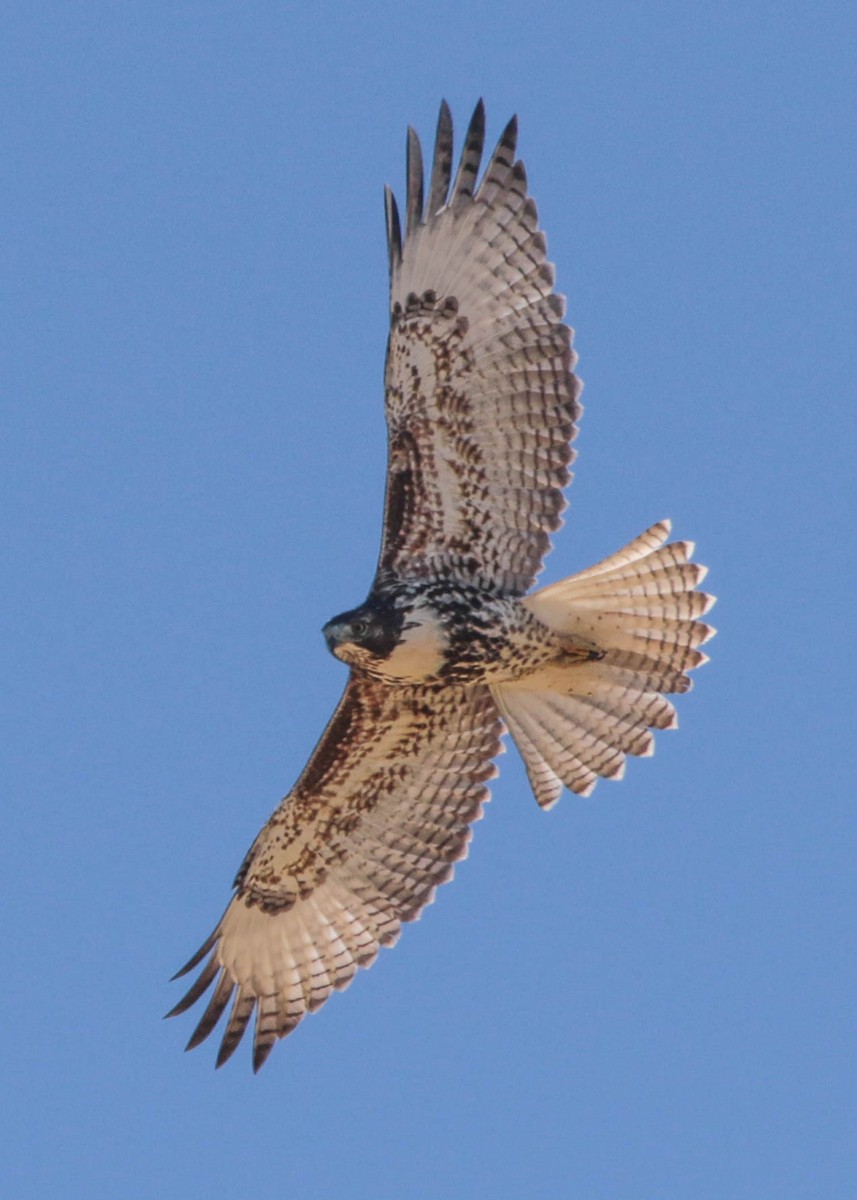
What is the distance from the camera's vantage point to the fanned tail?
1312 centimetres

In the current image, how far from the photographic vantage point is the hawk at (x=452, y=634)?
12.9m

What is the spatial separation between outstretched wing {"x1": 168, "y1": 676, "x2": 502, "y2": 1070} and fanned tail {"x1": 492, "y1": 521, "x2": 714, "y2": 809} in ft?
1.33

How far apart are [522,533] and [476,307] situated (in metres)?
1.17

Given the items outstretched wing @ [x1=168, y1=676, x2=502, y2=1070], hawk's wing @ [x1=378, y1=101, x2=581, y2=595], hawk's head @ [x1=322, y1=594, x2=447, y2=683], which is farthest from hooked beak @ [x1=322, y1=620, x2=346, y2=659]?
outstretched wing @ [x1=168, y1=676, x2=502, y2=1070]

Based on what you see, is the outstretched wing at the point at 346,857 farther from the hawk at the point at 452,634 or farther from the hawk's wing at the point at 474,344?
the hawk's wing at the point at 474,344

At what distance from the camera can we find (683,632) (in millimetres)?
13172

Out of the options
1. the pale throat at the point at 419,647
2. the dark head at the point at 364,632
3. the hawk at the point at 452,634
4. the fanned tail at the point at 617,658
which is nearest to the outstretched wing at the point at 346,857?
the hawk at the point at 452,634

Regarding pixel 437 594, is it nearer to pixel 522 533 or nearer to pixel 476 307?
pixel 522 533

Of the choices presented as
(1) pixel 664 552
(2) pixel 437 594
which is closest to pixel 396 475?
(2) pixel 437 594

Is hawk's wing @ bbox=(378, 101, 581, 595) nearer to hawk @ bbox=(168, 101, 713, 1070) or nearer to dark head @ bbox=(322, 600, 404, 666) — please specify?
hawk @ bbox=(168, 101, 713, 1070)

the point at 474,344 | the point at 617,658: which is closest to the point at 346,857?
the point at 617,658

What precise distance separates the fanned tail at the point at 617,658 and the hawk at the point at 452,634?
0.01 metres

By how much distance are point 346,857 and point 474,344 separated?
2.90m

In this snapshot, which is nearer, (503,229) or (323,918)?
(503,229)
